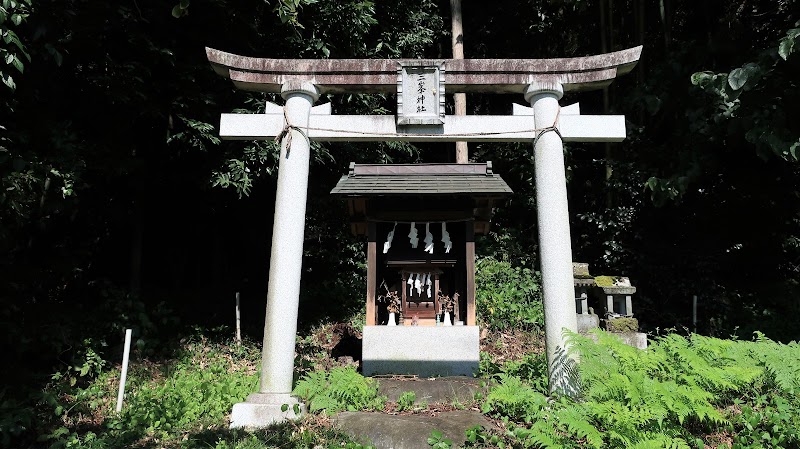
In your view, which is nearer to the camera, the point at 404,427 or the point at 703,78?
the point at 404,427

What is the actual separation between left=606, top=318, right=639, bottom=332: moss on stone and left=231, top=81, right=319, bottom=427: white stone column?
19.1 ft

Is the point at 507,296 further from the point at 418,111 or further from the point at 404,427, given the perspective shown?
the point at 404,427

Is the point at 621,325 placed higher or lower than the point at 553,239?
lower

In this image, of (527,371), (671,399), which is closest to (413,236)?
(527,371)

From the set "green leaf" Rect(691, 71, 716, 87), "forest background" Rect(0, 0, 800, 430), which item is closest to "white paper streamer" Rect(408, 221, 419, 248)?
"forest background" Rect(0, 0, 800, 430)

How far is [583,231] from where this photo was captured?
43.2ft

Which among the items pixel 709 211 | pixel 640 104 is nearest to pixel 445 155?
pixel 640 104

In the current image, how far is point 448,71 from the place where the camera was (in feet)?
19.9

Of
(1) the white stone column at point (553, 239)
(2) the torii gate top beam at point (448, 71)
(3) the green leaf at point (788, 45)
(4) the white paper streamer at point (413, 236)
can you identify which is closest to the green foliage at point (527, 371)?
(1) the white stone column at point (553, 239)

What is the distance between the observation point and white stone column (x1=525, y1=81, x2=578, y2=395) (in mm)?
5298

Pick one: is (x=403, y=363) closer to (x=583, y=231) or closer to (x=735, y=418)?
(x=735, y=418)

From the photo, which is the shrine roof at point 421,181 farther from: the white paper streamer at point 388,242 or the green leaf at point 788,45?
the green leaf at point 788,45

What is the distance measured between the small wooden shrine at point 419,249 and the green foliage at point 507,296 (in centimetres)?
230

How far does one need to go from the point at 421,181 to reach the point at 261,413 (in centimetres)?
404
